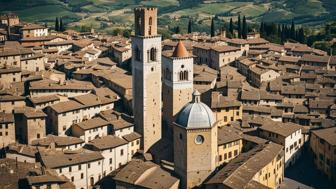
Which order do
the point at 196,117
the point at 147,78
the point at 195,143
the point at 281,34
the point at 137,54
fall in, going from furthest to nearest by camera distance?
1. the point at 281,34
2. the point at 137,54
3. the point at 147,78
4. the point at 195,143
5. the point at 196,117

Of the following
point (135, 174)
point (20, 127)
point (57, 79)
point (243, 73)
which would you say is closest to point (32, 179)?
Answer: point (135, 174)

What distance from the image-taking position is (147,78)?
65.4 m

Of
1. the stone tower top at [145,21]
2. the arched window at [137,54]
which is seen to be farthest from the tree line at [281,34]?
the arched window at [137,54]

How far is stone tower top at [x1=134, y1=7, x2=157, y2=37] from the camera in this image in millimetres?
65500

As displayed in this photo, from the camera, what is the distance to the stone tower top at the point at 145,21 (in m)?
65.5

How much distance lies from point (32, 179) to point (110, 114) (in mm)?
18348

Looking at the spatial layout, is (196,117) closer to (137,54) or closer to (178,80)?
(178,80)

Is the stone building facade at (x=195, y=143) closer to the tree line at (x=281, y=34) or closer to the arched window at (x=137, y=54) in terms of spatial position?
the arched window at (x=137, y=54)

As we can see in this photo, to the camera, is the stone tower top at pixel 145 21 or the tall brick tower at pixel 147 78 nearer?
the tall brick tower at pixel 147 78

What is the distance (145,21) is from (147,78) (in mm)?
6242

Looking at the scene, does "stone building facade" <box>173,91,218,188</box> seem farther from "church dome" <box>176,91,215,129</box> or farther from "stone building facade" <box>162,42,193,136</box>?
"stone building facade" <box>162,42,193,136</box>

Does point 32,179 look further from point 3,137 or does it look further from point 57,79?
point 57,79

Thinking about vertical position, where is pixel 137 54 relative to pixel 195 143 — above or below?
above

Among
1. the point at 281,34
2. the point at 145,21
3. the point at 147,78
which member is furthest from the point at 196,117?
the point at 281,34
